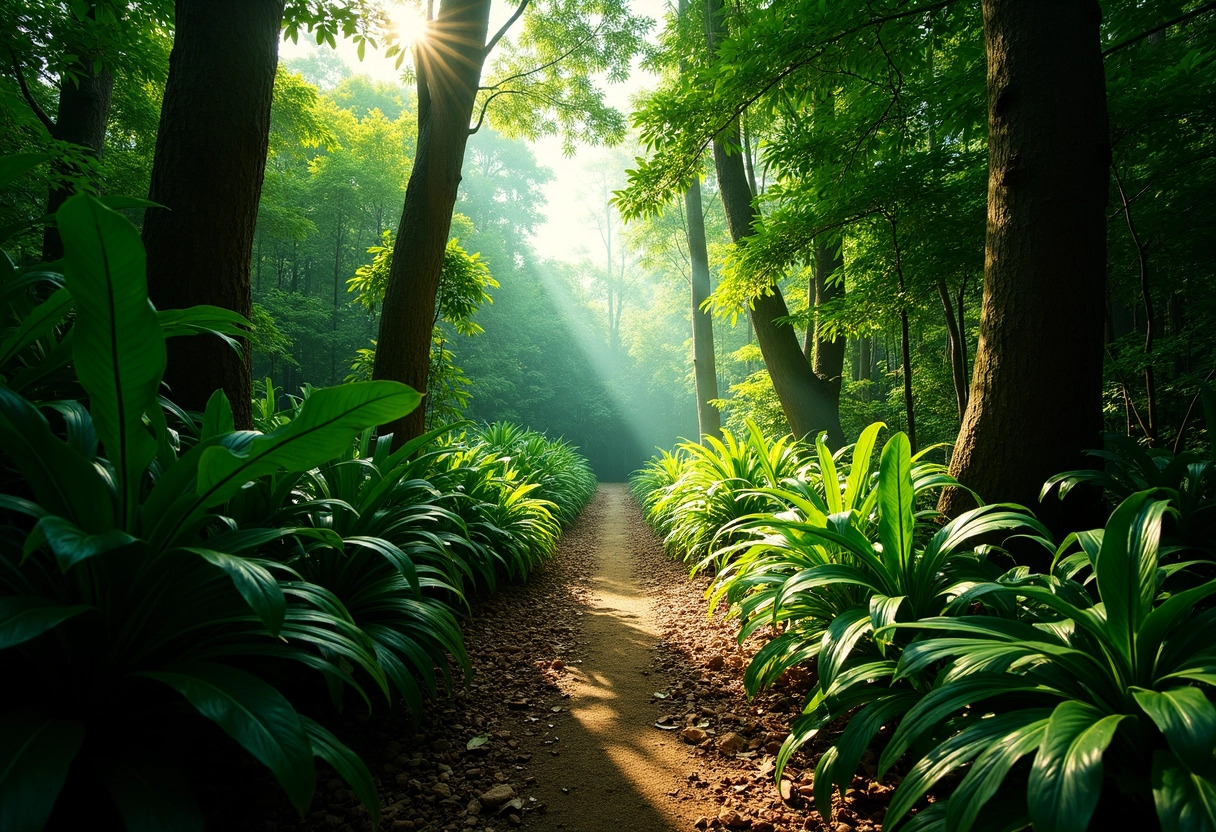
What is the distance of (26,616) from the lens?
2.51 ft

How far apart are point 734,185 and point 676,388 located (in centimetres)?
1702

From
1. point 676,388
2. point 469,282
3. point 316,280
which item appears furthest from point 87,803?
point 676,388

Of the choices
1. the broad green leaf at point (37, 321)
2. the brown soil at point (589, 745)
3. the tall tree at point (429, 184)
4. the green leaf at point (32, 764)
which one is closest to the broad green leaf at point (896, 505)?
the brown soil at point (589, 745)

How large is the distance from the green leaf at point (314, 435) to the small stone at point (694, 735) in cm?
147

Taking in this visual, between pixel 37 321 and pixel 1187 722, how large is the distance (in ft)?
7.68

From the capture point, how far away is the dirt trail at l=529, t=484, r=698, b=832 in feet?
4.44

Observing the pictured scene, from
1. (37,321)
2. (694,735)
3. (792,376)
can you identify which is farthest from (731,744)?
(792,376)

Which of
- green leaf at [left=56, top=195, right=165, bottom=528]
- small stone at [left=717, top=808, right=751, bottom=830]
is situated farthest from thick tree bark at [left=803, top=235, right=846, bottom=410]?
green leaf at [left=56, top=195, right=165, bottom=528]

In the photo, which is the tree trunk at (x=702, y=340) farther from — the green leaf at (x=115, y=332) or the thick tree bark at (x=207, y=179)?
the green leaf at (x=115, y=332)

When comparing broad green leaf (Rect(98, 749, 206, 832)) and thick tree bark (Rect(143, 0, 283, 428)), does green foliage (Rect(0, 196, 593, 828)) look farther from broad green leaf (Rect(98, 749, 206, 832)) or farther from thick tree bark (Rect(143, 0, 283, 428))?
thick tree bark (Rect(143, 0, 283, 428))

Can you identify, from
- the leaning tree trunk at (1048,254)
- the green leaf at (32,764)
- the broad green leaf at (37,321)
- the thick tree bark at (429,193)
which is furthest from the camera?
the thick tree bark at (429,193)

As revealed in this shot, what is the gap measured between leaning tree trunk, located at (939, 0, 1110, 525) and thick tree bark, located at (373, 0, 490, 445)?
9.47ft

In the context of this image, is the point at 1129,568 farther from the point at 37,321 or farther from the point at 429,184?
the point at 429,184

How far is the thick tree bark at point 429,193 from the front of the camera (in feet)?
10.8
